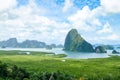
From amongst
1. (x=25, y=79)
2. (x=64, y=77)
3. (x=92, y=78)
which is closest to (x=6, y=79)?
(x=25, y=79)

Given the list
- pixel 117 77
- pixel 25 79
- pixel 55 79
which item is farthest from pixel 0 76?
pixel 117 77

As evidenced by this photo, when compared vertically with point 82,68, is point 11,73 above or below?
above

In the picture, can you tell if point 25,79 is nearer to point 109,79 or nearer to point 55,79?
point 55,79

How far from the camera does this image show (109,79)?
86750 mm

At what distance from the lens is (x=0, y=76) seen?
76.6m

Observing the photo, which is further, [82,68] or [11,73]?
[82,68]

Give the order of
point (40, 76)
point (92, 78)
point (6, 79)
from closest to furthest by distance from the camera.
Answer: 1. point (6, 79)
2. point (40, 76)
3. point (92, 78)

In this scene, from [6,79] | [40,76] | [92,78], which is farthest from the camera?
[92,78]

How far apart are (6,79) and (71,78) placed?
17125mm

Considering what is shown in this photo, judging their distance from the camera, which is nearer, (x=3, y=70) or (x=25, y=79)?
(x=25, y=79)

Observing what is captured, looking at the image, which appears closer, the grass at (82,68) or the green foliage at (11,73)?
the green foliage at (11,73)

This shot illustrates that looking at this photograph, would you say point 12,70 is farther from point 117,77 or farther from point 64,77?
point 117,77

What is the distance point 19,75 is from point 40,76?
17.1ft

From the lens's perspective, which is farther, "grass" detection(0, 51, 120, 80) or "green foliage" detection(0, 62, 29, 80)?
"grass" detection(0, 51, 120, 80)
